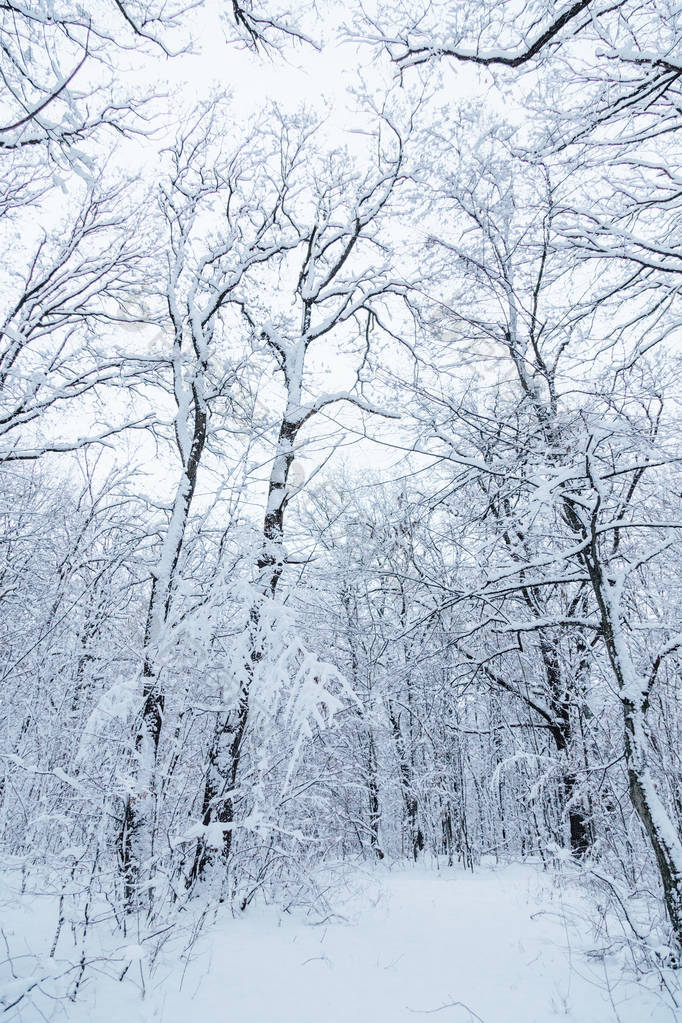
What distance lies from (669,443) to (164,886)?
4.82 m

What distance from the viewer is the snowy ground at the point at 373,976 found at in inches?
111

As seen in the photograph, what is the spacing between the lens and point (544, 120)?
4.60 metres

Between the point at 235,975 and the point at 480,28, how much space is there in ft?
21.7

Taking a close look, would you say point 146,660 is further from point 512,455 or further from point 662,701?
point 662,701

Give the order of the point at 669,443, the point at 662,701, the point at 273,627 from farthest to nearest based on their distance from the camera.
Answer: the point at 662,701
the point at 273,627
the point at 669,443

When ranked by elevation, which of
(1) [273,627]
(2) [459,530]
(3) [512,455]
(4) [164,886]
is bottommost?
(4) [164,886]

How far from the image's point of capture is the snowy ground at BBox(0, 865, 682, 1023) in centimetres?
283

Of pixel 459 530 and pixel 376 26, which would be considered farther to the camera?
pixel 459 530

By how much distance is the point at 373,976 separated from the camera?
3543 mm

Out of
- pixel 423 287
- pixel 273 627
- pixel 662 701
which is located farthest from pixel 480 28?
pixel 662 701

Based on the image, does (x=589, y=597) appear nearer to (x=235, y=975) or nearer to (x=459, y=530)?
(x=459, y=530)

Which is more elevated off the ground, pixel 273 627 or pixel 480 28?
pixel 480 28

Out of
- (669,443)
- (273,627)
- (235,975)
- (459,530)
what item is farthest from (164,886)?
(669,443)

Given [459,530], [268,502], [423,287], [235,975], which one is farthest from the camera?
[423,287]
